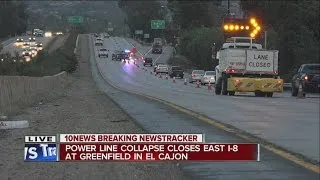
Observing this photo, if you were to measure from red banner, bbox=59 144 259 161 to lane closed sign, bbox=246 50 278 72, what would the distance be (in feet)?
99.5

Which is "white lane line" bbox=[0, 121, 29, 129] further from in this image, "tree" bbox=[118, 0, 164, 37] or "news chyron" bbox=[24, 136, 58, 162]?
"tree" bbox=[118, 0, 164, 37]

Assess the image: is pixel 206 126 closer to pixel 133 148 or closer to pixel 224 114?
pixel 224 114

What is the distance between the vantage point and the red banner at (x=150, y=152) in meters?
6.33

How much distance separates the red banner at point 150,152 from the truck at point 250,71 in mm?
30030

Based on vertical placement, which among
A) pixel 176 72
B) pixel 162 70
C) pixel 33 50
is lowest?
pixel 162 70

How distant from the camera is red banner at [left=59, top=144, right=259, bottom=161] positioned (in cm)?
633

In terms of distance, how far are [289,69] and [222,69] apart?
3099cm

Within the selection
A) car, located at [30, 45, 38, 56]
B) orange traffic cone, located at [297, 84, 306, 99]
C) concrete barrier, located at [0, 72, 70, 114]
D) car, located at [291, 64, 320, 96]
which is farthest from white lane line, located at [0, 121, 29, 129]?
car, located at [30, 45, 38, 56]

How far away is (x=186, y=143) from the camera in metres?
6.71

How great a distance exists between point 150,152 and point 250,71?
3100cm

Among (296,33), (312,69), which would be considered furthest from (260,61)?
(296,33)

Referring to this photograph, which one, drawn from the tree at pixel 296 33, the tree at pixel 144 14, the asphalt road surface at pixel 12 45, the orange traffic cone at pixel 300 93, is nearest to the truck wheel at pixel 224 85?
the orange traffic cone at pixel 300 93

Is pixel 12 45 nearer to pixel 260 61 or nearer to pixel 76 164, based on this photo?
pixel 260 61

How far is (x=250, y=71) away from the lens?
3697 centimetres
